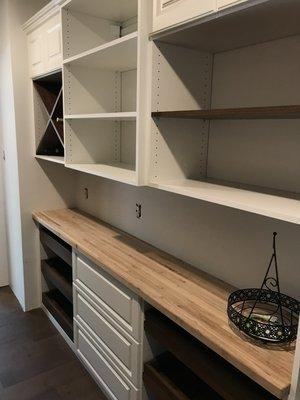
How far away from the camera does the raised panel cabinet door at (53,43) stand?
2.09m

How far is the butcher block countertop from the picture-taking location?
1.04m

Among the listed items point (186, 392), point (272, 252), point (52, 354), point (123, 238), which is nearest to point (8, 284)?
point (52, 354)

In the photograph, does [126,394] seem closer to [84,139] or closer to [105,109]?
[84,139]

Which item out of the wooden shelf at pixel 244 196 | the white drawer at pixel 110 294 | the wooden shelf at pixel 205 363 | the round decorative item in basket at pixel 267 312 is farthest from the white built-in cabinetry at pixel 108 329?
the wooden shelf at pixel 244 196

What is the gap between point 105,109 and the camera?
7.10ft

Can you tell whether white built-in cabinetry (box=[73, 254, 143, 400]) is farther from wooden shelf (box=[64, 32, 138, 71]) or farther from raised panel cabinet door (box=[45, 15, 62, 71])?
raised panel cabinet door (box=[45, 15, 62, 71])

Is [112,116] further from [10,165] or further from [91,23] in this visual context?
[10,165]

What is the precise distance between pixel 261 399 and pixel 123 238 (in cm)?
130

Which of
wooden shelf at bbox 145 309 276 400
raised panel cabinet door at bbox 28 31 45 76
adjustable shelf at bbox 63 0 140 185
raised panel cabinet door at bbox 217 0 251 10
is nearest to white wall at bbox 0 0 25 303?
raised panel cabinet door at bbox 28 31 45 76

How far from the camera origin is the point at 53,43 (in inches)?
85.4

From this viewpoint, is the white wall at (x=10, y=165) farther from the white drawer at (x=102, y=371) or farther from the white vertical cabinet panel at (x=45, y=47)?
the white drawer at (x=102, y=371)

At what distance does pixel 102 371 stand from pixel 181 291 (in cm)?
89

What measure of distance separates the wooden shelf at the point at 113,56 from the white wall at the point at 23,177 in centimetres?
79

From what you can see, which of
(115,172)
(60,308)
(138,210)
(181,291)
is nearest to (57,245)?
(60,308)
